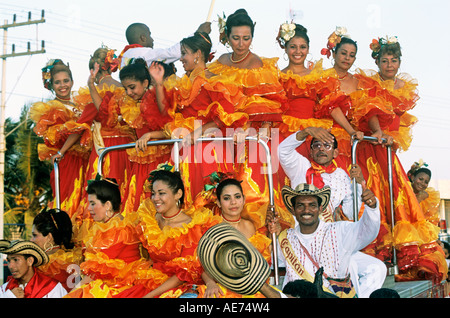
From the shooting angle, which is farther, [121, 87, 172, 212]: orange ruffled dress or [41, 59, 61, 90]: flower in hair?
[41, 59, 61, 90]: flower in hair

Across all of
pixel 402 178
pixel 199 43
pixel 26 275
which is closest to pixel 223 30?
pixel 199 43

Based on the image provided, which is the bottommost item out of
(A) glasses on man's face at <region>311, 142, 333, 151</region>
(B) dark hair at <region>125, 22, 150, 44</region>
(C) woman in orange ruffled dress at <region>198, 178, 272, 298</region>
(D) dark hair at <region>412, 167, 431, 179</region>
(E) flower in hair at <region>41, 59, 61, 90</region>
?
(C) woman in orange ruffled dress at <region>198, 178, 272, 298</region>

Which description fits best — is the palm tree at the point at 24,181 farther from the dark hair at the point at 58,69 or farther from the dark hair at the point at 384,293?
the dark hair at the point at 384,293

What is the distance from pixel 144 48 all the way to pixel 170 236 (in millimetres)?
3551

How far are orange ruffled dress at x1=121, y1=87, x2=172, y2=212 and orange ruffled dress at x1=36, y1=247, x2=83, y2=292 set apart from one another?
935mm

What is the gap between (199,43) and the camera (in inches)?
231

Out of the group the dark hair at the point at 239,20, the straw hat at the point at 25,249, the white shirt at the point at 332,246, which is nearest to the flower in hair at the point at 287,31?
the dark hair at the point at 239,20

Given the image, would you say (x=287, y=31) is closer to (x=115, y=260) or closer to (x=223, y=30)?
(x=223, y=30)

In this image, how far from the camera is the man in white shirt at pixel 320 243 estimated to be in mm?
4238

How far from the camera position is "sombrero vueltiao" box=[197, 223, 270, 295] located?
135 inches

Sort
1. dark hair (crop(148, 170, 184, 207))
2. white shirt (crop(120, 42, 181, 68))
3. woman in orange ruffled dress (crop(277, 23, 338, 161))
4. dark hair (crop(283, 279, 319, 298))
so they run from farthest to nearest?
white shirt (crop(120, 42, 181, 68)) < woman in orange ruffled dress (crop(277, 23, 338, 161)) < dark hair (crop(148, 170, 184, 207)) < dark hair (crop(283, 279, 319, 298))

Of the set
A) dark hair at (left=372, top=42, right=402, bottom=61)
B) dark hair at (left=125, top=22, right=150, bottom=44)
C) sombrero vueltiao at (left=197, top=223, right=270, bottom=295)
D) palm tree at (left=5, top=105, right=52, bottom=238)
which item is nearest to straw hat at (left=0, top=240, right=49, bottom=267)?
sombrero vueltiao at (left=197, top=223, right=270, bottom=295)

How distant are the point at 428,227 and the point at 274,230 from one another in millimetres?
2285

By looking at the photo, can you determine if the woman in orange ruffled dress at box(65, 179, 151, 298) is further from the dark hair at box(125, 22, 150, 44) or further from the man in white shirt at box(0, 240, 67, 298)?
the dark hair at box(125, 22, 150, 44)
